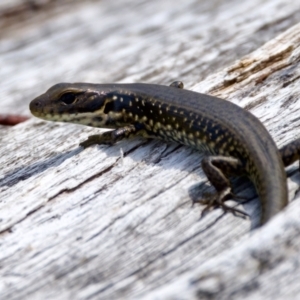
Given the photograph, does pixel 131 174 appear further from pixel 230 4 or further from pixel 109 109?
pixel 230 4

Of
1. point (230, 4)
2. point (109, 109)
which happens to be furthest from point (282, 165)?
point (230, 4)

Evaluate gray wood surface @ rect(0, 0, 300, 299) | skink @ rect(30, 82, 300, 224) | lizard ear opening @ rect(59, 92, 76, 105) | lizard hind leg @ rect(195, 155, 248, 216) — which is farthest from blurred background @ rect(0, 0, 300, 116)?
lizard hind leg @ rect(195, 155, 248, 216)

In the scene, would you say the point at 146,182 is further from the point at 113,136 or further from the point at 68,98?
the point at 68,98

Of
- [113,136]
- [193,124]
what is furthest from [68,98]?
[193,124]

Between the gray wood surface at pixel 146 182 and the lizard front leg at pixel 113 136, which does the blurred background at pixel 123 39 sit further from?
the lizard front leg at pixel 113 136

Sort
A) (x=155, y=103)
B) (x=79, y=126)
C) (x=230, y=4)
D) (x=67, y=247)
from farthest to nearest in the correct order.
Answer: (x=230, y=4)
(x=79, y=126)
(x=155, y=103)
(x=67, y=247)

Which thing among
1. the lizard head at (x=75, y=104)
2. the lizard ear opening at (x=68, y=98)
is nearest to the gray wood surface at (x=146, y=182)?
the lizard head at (x=75, y=104)

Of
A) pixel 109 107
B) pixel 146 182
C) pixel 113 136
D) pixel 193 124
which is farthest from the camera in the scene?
pixel 109 107
